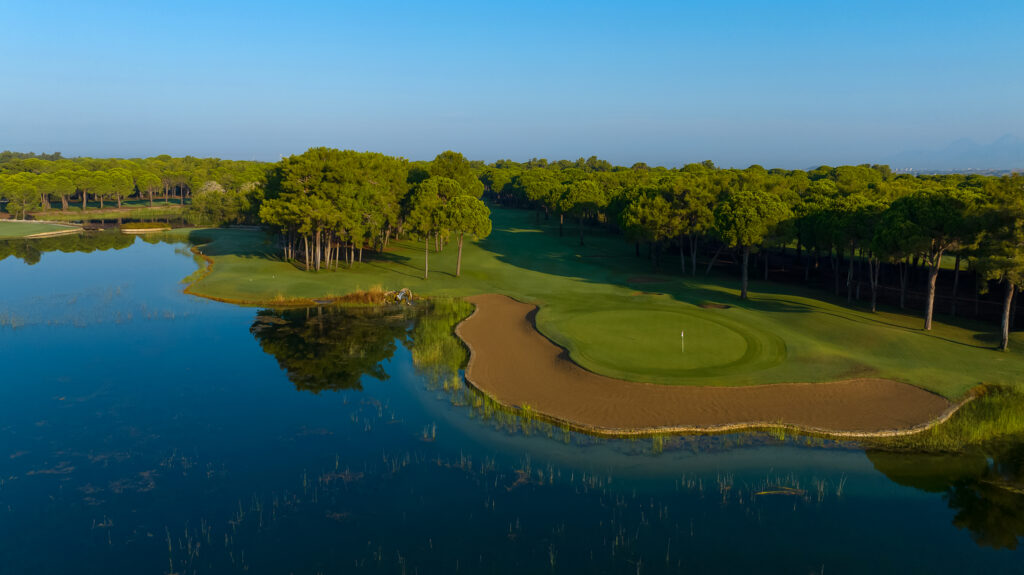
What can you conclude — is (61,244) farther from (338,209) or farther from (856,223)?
(856,223)

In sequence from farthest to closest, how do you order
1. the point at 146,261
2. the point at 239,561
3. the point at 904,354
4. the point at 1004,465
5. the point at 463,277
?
the point at 146,261, the point at 463,277, the point at 904,354, the point at 1004,465, the point at 239,561

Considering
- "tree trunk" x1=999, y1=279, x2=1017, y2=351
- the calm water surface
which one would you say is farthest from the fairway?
"tree trunk" x1=999, y1=279, x2=1017, y2=351

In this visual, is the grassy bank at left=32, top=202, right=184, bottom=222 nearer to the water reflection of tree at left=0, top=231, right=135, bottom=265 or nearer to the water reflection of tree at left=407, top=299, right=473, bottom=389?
the water reflection of tree at left=0, top=231, right=135, bottom=265

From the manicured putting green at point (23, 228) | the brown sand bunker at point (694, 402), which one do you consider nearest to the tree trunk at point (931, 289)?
the brown sand bunker at point (694, 402)

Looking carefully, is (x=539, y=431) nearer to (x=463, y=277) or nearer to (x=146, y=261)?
(x=463, y=277)

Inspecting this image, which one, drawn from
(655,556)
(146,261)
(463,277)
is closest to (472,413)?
(655,556)

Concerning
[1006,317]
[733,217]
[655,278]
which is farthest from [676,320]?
[655,278]
